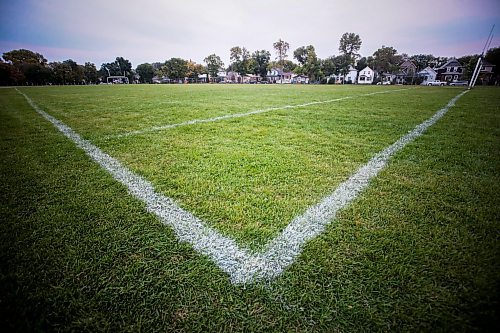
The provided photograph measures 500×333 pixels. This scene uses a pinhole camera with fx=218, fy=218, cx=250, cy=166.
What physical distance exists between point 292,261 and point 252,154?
7.26 feet

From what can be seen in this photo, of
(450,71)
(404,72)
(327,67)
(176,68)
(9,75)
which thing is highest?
(176,68)

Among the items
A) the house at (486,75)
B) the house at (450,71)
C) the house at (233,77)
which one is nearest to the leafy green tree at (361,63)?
the house at (450,71)

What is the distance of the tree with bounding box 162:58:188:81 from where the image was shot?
263ft

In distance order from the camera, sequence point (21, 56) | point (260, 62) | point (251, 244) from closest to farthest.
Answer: point (251, 244)
point (21, 56)
point (260, 62)

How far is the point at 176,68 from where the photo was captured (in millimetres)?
80062

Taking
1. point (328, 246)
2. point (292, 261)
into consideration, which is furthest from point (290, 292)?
point (328, 246)

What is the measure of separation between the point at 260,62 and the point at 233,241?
87.0 metres

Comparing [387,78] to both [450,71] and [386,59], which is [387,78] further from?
[450,71]

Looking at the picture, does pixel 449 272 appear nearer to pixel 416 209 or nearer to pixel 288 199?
pixel 416 209

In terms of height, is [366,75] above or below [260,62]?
below

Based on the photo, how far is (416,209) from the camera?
2162 millimetres

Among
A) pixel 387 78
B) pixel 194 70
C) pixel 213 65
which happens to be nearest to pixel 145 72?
pixel 194 70

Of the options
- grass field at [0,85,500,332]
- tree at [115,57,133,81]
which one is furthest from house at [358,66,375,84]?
tree at [115,57,133,81]

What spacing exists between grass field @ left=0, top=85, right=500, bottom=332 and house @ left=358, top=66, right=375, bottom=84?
246ft
